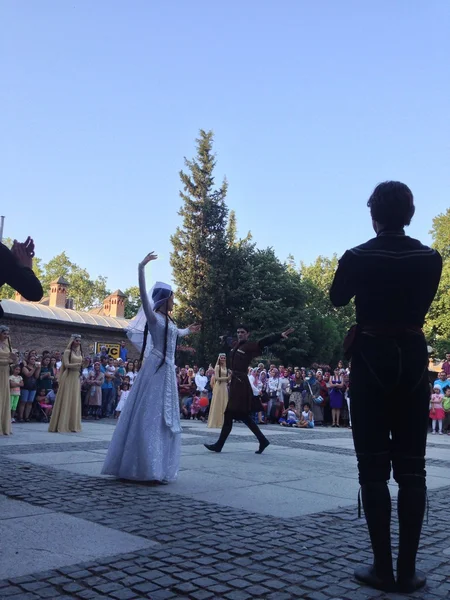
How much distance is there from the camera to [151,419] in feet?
20.6

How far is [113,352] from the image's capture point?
3559 centimetres

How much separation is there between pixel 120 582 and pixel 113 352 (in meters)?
33.2

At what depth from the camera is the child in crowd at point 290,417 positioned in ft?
61.6

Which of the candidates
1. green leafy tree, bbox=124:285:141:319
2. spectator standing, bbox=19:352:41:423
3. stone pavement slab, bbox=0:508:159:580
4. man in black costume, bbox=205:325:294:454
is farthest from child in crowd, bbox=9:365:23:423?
green leafy tree, bbox=124:285:141:319

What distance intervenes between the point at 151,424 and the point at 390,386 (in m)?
3.57

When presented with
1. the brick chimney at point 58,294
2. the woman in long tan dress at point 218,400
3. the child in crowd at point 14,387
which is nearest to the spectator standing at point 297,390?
the woman in long tan dress at point 218,400

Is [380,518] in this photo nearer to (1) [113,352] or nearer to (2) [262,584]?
(2) [262,584]

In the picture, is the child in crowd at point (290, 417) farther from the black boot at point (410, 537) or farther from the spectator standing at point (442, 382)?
the black boot at point (410, 537)

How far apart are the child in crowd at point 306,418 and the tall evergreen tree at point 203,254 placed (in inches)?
884

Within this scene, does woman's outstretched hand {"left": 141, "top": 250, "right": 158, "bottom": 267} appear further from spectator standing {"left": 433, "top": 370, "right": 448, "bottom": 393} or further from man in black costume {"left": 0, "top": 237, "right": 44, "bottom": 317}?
spectator standing {"left": 433, "top": 370, "right": 448, "bottom": 393}

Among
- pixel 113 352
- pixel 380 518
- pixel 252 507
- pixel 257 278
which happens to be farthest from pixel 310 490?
pixel 257 278

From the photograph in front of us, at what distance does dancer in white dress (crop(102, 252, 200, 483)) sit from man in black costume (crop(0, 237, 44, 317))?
102 inches

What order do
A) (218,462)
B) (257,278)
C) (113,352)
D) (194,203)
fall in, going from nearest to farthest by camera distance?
1. (218,462)
2. (113,352)
3. (257,278)
4. (194,203)

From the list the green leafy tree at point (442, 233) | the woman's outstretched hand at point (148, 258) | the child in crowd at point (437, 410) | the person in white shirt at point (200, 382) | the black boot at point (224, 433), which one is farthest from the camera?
the green leafy tree at point (442, 233)
